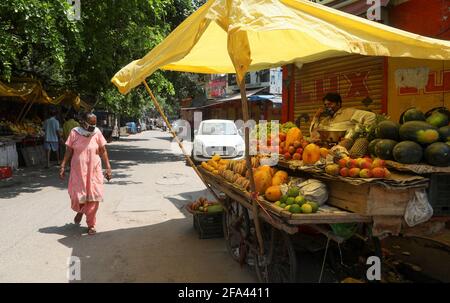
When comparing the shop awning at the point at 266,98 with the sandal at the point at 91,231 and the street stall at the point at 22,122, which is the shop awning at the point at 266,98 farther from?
the sandal at the point at 91,231

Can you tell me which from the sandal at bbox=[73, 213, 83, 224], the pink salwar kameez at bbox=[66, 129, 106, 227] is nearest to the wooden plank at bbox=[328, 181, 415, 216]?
the pink salwar kameez at bbox=[66, 129, 106, 227]

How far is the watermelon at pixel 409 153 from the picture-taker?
315cm

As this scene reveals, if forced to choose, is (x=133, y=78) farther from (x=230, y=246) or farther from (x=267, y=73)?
(x=267, y=73)

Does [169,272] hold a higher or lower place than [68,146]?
lower

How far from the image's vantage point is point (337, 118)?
4.63 m

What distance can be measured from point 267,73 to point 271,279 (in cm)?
2078

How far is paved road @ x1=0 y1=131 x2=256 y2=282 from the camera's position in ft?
14.5

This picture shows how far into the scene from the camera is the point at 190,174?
1228cm

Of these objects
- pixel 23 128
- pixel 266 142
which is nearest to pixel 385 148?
pixel 266 142

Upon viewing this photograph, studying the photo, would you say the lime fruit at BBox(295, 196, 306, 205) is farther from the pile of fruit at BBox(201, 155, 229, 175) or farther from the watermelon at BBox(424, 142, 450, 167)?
the pile of fruit at BBox(201, 155, 229, 175)

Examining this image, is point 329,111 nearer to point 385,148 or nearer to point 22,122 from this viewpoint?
point 385,148

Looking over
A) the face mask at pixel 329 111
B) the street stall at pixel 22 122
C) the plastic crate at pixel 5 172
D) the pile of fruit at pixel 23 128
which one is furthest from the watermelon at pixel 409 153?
the pile of fruit at pixel 23 128

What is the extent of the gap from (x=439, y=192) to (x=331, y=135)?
1.54 m
